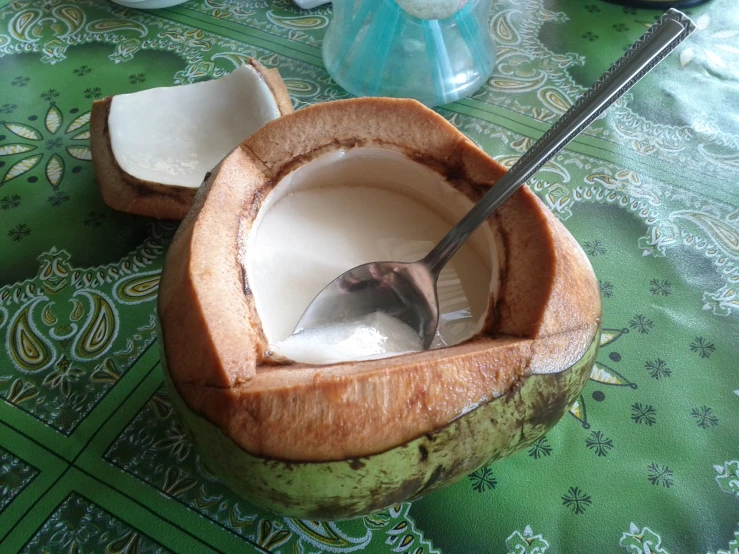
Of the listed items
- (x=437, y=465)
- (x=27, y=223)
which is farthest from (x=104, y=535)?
(x=27, y=223)

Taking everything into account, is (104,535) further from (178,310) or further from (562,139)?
(562,139)

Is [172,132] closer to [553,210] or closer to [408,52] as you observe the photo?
[408,52]

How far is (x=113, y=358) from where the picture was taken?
24.0 inches

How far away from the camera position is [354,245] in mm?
579

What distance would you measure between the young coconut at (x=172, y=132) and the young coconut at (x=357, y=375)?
0.76 ft

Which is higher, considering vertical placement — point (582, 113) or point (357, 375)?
point (582, 113)

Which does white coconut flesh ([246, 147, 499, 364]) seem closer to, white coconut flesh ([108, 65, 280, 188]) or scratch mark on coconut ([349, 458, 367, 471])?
scratch mark on coconut ([349, 458, 367, 471])

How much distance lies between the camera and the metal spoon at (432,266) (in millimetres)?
474

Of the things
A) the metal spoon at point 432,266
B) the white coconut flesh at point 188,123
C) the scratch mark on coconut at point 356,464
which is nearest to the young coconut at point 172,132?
the white coconut flesh at point 188,123

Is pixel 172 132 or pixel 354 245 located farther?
pixel 172 132

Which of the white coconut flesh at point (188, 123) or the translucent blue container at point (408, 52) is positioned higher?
the translucent blue container at point (408, 52)

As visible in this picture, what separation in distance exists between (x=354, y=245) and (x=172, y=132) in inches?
14.7

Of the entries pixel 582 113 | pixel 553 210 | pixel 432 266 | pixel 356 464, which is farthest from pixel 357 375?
pixel 553 210

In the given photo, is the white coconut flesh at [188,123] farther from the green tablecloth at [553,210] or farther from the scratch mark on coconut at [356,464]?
the scratch mark on coconut at [356,464]
